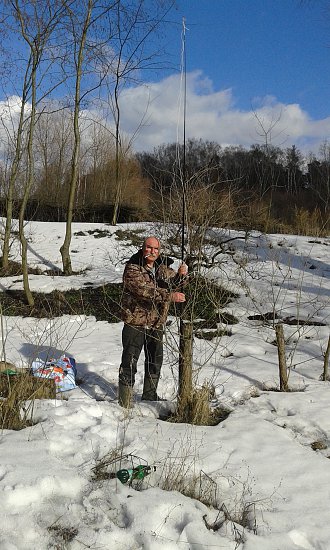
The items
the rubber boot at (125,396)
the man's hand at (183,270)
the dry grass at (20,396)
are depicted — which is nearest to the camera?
the dry grass at (20,396)

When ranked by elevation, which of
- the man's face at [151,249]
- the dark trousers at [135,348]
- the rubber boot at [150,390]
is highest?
the man's face at [151,249]

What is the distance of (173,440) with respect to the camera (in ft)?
11.4

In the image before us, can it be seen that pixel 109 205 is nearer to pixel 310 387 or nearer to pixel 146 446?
pixel 310 387

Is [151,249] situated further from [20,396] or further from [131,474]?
[131,474]

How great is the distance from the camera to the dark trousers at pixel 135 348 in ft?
14.0

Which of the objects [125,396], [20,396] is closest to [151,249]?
[125,396]

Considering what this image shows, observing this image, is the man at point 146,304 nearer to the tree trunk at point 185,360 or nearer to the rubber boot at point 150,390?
the rubber boot at point 150,390

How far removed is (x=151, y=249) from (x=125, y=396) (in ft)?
4.77

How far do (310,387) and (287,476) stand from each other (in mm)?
A: 2099

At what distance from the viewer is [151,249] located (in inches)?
161

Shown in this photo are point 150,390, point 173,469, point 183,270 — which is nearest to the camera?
point 173,469

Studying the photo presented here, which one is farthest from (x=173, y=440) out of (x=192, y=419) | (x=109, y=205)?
(x=109, y=205)

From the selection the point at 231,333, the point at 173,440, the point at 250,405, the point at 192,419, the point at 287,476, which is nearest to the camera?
the point at 287,476

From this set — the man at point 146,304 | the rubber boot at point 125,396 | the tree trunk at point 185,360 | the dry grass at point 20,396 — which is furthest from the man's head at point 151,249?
the dry grass at point 20,396
